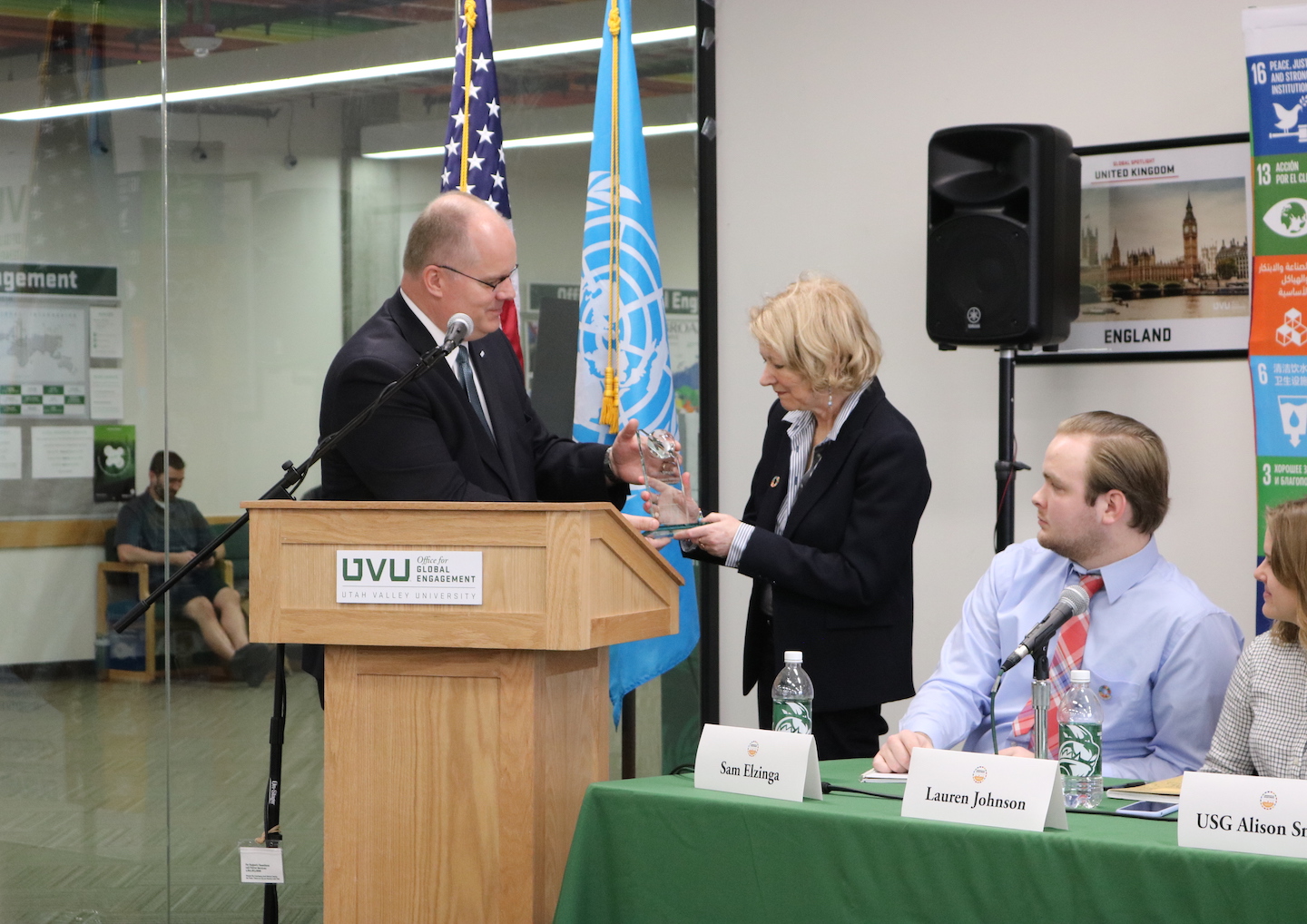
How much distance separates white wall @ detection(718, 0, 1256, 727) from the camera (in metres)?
4.61

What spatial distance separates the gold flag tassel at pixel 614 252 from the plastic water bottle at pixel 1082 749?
7.24ft

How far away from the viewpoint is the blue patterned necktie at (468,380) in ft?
9.61

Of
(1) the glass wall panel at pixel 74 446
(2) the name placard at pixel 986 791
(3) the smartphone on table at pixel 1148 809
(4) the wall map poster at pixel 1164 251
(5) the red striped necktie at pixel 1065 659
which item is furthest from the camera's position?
(4) the wall map poster at pixel 1164 251

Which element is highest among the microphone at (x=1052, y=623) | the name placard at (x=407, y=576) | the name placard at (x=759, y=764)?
the name placard at (x=407, y=576)

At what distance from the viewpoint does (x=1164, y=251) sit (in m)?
4.68

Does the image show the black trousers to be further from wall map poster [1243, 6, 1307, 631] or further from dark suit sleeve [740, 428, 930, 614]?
wall map poster [1243, 6, 1307, 631]

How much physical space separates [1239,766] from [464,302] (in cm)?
165

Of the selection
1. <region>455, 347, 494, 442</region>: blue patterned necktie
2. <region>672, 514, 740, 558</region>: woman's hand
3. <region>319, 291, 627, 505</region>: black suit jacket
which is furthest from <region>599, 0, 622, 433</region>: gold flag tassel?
<region>455, 347, 494, 442</region>: blue patterned necktie

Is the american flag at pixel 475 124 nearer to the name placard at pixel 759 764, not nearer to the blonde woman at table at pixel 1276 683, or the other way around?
the name placard at pixel 759 764

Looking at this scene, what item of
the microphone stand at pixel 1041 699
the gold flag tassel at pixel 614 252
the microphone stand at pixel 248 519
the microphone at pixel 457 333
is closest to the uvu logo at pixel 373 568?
the microphone stand at pixel 248 519

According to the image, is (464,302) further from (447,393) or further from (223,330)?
(223,330)

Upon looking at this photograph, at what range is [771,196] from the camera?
5.49 m

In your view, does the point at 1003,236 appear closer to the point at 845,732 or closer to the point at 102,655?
the point at 845,732

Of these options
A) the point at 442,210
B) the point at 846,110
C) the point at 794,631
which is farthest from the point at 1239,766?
the point at 846,110
